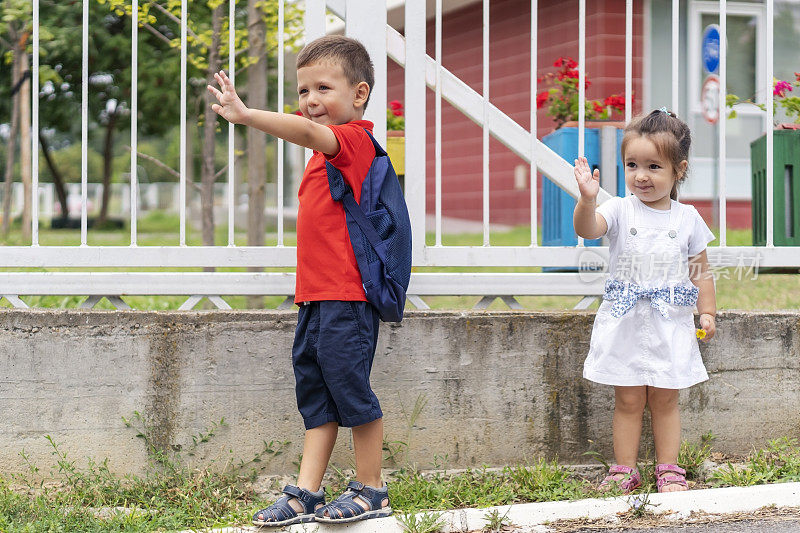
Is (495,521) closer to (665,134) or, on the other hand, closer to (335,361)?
(335,361)

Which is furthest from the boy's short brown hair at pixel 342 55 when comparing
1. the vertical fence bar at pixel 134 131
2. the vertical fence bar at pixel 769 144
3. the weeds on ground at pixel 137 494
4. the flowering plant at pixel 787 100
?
the flowering plant at pixel 787 100

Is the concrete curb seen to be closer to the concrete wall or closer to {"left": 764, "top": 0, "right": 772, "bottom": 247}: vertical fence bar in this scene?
the concrete wall

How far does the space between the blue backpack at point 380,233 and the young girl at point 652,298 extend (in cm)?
64

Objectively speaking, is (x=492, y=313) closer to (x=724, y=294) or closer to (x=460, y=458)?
(x=460, y=458)

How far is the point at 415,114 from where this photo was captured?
3535mm

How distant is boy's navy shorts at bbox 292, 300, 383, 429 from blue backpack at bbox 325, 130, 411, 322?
0.26ft

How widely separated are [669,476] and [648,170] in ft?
3.55

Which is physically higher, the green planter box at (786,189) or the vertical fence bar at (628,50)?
the vertical fence bar at (628,50)

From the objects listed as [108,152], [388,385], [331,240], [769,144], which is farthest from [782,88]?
[108,152]

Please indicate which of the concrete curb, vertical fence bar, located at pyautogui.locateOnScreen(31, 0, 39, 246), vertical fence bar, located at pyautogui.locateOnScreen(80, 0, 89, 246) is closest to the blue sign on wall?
the concrete curb

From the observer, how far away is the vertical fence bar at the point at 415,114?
351 centimetres

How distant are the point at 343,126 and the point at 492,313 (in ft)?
3.35

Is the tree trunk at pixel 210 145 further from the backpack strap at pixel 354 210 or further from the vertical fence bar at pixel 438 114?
the backpack strap at pixel 354 210

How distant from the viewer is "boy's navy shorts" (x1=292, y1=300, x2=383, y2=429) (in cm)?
281
